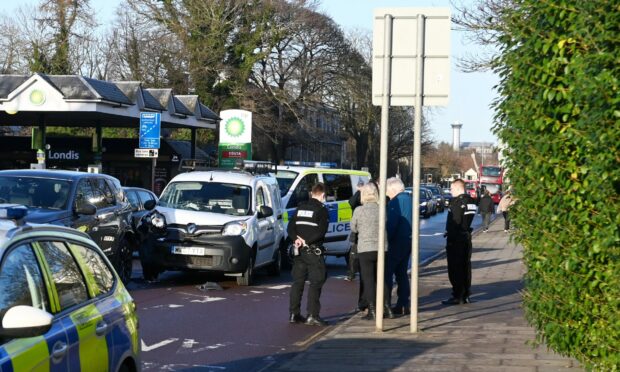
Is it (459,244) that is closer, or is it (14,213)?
(14,213)

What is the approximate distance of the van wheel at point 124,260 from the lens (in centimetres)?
1634

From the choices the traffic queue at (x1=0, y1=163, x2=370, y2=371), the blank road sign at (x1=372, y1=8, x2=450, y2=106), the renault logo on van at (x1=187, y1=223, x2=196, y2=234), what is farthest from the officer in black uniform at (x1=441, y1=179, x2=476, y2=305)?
the renault logo on van at (x1=187, y1=223, x2=196, y2=234)

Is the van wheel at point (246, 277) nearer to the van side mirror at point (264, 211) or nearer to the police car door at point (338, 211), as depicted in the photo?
the van side mirror at point (264, 211)

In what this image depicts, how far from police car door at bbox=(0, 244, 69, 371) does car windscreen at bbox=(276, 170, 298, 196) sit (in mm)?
16651

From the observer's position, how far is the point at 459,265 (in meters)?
14.6

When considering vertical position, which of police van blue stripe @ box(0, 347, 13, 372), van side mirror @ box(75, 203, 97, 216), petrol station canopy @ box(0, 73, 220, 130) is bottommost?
police van blue stripe @ box(0, 347, 13, 372)

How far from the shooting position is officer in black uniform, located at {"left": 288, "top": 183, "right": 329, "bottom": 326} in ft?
41.0

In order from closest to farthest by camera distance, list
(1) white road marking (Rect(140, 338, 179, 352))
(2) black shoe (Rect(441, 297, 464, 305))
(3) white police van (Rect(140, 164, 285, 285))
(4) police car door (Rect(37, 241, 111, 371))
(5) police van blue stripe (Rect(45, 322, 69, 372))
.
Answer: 1. (5) police van blue stripe (Rect(45, 322, 69, 372))
2. (4) police car door (Rect(37, 241, 111, 371))
3. (1) white road marking (Rect(140, 338, 179, 352))
4. (2) black shoe (Rect(441, 297, 464, 305))
5. (3) white police van (Rect(140, 164, 285, 285))

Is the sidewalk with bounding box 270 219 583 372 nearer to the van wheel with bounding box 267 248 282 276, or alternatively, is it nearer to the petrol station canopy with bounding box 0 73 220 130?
the van wheel with bounding box 267 248 282 276

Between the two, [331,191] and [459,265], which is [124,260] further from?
[331,191]

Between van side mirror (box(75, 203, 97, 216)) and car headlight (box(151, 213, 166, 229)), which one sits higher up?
van side mirror (box(75, 203, 97, 216))

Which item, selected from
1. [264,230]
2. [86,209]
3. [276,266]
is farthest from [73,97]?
[86,209]

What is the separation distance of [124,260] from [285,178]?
624cm

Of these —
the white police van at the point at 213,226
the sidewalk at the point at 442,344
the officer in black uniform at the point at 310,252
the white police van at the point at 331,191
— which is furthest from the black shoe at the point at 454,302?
the white police van at the point at 331,191
